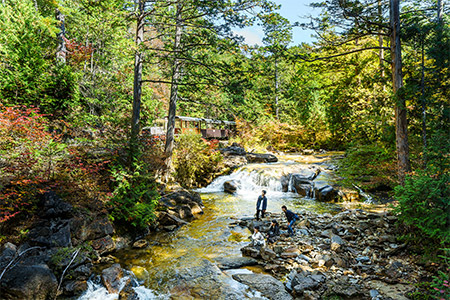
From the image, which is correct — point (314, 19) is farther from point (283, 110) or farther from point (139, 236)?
point (283, 110)

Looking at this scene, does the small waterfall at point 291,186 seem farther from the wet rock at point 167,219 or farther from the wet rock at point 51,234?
the wet rock at point 51,234

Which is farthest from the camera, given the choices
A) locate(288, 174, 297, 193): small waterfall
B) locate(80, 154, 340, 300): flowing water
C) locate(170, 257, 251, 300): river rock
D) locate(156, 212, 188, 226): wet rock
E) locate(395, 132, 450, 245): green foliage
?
locate(288, 174, 297, 193): small waterfall

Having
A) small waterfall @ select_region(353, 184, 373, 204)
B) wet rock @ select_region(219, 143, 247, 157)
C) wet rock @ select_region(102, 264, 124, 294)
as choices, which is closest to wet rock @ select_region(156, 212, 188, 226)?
wet rock @ select_region(102, 264, 124, 294)

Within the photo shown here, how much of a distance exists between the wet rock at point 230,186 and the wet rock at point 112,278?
10015 millimetres

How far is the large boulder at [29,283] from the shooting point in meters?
4.31

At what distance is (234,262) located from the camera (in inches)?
258

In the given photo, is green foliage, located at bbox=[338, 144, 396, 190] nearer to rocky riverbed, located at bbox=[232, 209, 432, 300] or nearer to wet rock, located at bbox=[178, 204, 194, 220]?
rocky riverbed, located at bbox=[232, 209, 432, 300]

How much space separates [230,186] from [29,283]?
38.2 feet

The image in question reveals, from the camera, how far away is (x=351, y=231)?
7.54m

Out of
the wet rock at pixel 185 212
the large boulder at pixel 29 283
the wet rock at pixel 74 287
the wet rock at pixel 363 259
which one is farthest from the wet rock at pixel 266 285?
the wet rock at pixel 185 212

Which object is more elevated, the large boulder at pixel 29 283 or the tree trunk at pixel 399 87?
the tree trunk at pixel 399 87

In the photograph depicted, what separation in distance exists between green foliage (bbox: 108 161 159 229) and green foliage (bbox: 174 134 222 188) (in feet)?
21.5

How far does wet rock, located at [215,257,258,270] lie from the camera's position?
6.39 meters

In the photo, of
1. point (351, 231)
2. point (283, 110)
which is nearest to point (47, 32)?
point (351, 231)
